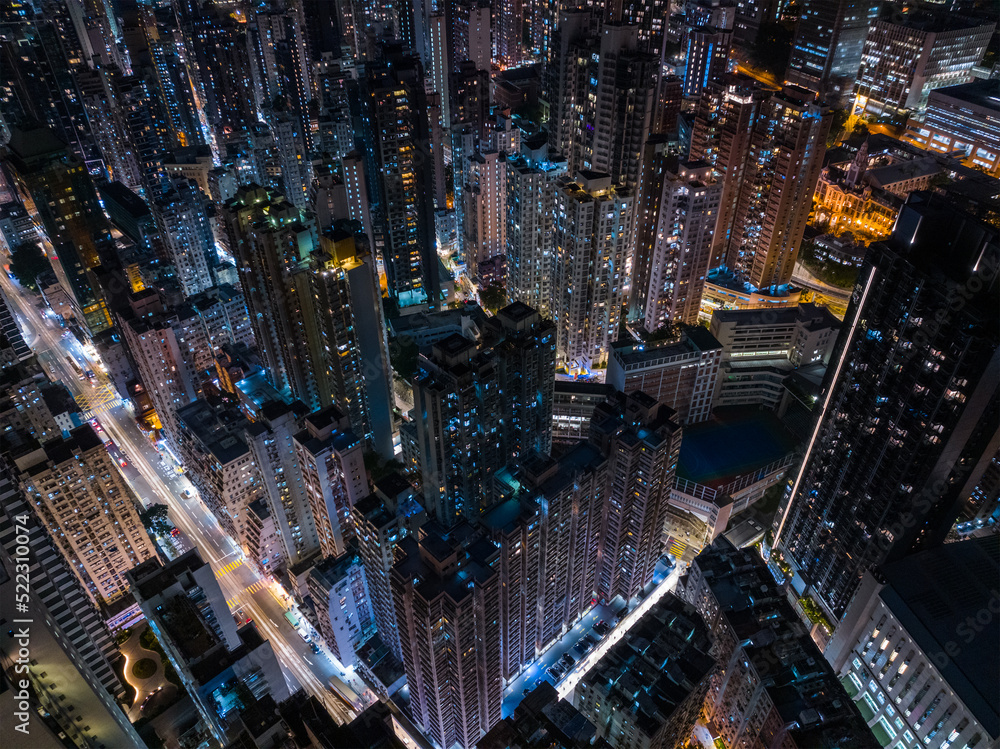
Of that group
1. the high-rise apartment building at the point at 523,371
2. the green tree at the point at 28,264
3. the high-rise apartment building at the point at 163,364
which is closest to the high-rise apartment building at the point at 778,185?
the high-rise apartment building at the point at 523,371

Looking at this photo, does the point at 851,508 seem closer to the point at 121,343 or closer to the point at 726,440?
the point at 726,440

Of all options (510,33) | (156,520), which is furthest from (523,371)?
(510,33)

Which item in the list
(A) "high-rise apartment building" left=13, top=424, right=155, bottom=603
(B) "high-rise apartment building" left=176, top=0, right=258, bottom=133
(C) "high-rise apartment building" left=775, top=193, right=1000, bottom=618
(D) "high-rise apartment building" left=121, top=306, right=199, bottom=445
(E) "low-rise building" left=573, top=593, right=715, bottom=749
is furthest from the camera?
(B) "high-rise apartment building" left=176, top=0, right=258, bottom=133

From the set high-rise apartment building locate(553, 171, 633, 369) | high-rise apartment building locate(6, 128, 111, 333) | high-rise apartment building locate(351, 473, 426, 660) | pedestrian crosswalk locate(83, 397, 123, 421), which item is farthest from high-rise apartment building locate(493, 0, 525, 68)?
high-rise apartment building locate(351, 473, 426, 660)

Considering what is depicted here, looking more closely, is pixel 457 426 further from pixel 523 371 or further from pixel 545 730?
pixel 545 730

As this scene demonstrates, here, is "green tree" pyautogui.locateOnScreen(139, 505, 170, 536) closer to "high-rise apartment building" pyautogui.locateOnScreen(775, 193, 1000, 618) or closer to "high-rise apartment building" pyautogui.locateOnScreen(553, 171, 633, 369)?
"high-rise apartment building" pyautogui.locateOnScreen(553, 171, 633, 369)

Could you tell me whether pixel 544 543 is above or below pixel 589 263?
below
